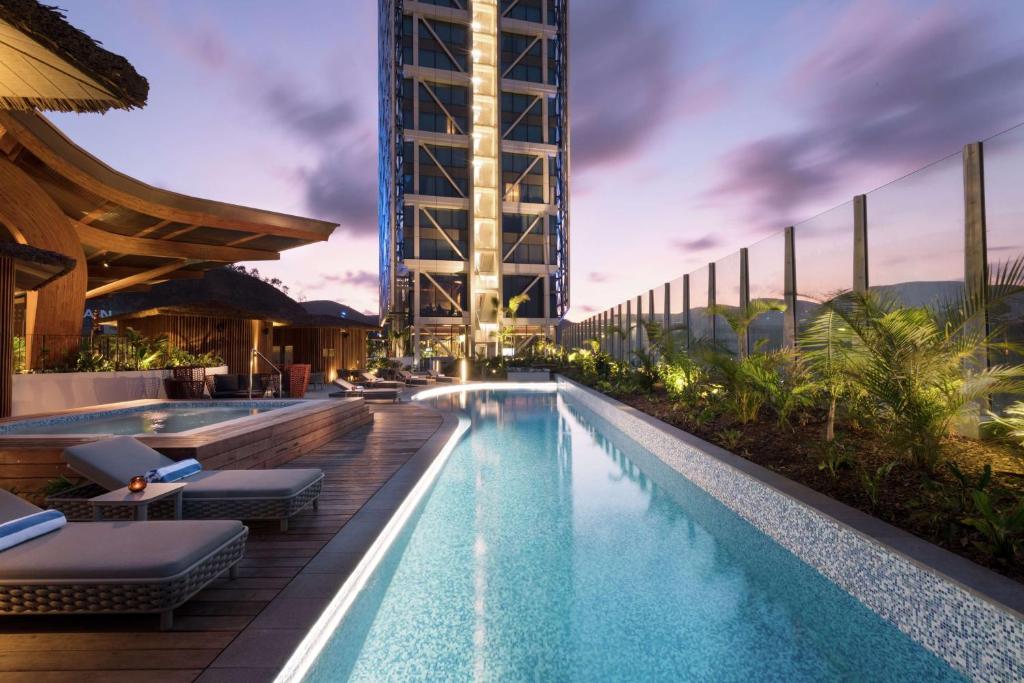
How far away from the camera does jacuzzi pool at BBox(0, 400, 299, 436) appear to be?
7535 millimetres

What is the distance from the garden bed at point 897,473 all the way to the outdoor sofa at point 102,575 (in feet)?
13.1

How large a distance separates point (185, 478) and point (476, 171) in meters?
34.7

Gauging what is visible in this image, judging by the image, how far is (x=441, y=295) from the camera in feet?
117

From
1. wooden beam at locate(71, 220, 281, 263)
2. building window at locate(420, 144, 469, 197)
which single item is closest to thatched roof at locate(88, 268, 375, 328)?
wooden beam at locate(71, 220, 281, 263)

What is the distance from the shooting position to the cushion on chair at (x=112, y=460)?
151 inches

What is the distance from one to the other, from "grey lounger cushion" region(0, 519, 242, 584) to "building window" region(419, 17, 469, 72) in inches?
1481

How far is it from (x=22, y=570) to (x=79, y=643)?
0.41 meters

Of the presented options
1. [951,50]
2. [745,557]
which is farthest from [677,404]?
[951,50]

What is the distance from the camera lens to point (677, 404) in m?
9.59

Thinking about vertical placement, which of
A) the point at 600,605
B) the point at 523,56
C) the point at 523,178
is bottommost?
the point at 600,605

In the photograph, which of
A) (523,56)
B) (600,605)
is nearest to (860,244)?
(600,605)

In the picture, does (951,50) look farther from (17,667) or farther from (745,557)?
(17,667)

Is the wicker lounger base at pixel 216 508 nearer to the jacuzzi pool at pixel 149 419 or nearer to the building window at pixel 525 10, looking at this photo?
the jacuzzi pool at pixel 149 419

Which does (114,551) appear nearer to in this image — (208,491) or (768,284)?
(208,491)
